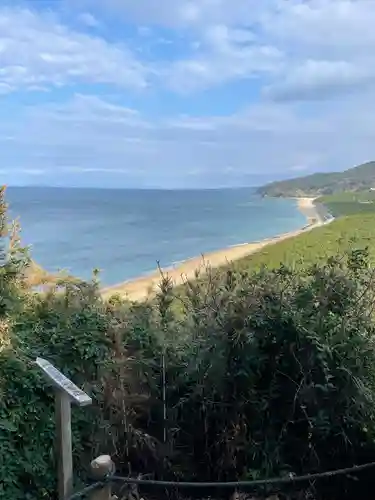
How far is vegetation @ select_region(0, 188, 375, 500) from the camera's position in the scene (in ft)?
11.6

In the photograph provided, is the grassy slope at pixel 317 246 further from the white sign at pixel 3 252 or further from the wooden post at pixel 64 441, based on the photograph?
the wooden post at pixel 64 441

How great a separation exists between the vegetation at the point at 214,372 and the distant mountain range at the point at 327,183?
8523 cm

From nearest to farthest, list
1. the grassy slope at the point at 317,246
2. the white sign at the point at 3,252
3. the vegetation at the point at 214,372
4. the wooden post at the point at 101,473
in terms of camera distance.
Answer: the wooden post at the point at 101,473 → the vegetation at the point at 214,372 → the white sign at the point at 3,252 → the grassy slope at the point at 317,246

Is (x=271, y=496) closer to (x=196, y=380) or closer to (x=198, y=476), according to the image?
(x=198, y=476)

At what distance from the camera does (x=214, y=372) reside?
12.3ft

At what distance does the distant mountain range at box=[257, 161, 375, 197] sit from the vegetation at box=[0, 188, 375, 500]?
3356 inches

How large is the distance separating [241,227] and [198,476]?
154 ft

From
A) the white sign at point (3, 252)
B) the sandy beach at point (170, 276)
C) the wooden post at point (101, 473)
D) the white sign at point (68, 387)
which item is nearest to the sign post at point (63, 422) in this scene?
the white sign at point (68, 387)

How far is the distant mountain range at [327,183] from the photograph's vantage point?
95312 millimetres

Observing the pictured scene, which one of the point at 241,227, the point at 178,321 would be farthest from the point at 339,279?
the point at 241,227

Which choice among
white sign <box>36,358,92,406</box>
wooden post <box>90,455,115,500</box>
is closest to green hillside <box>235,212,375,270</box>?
white sign <box>36,358,92,406</box>

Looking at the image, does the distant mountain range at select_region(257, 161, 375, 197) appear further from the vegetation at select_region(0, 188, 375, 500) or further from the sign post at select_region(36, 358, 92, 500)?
the sign post at select_region(36, 358, 92, 500)

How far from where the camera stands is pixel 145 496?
3.90 metres

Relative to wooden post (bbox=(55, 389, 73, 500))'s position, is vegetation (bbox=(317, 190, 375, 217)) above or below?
above
